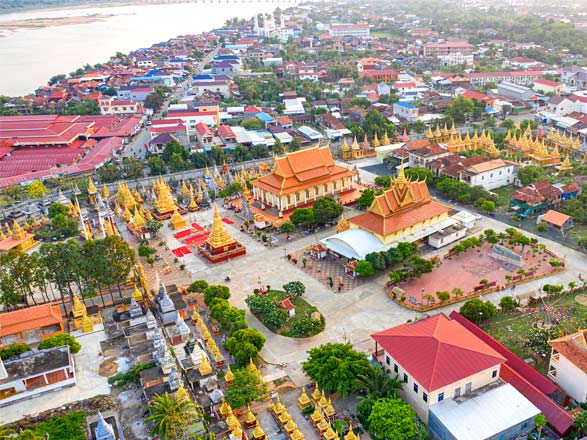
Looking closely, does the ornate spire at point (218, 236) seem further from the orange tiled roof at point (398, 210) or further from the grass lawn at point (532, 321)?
the grass lawn at point (532, 321)

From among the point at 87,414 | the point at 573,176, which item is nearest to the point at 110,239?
the point at 87,414

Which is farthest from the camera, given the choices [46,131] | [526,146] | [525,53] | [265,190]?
[525,53]

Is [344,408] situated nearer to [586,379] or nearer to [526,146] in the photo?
[586,379]

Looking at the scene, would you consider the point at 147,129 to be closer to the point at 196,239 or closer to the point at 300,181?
the point at 300,181

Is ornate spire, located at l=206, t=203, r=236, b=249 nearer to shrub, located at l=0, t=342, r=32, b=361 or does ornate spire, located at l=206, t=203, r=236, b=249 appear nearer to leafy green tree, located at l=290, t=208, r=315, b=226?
leafy green tree, located at l=290, t=208, r=315, b=226

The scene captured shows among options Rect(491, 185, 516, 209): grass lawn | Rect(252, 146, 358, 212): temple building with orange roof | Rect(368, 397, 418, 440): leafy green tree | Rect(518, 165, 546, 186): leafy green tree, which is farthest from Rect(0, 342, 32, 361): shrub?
Rect(518, 165, 546, 186): leafy green tree
